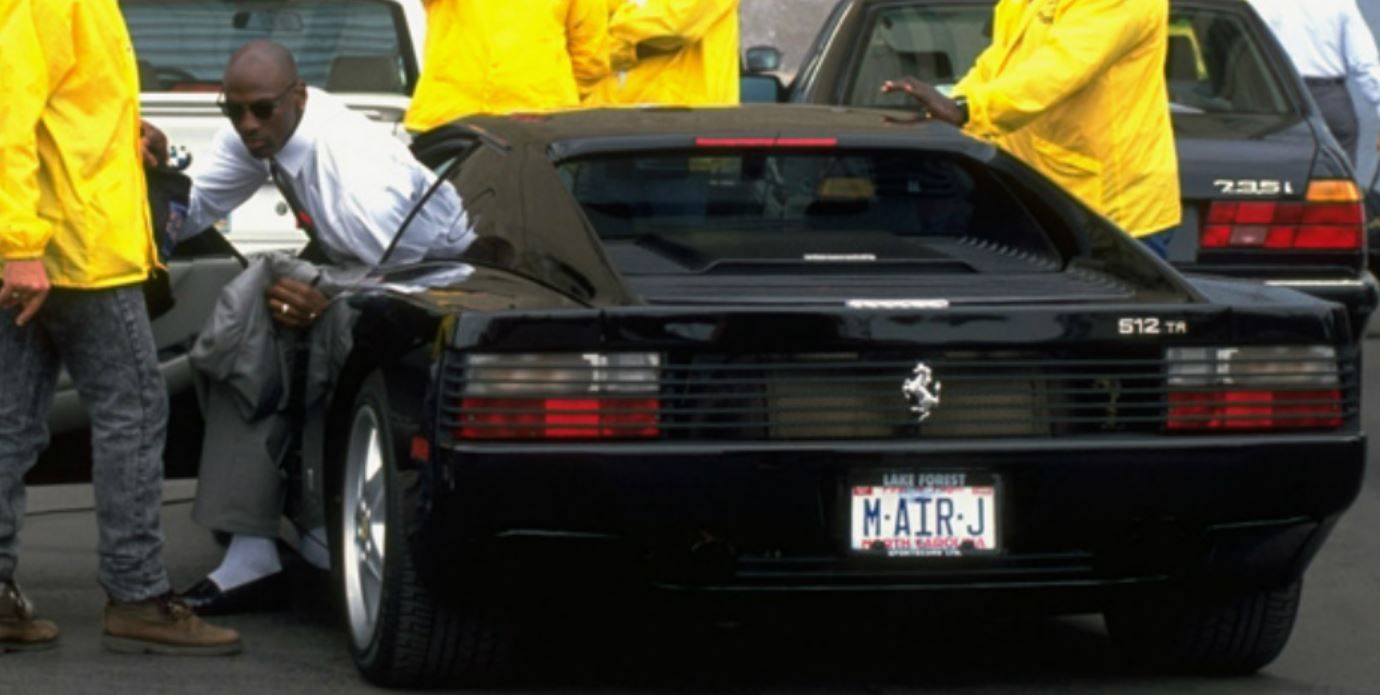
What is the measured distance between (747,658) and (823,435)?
1.14 metres

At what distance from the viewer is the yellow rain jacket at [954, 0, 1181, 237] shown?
9.24 m

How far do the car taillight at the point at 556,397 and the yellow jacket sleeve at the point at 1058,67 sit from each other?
2989 millimetres

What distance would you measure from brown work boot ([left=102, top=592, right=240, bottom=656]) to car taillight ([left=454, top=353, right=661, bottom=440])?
1251 mm

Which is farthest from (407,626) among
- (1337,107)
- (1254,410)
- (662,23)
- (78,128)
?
(1337,107)

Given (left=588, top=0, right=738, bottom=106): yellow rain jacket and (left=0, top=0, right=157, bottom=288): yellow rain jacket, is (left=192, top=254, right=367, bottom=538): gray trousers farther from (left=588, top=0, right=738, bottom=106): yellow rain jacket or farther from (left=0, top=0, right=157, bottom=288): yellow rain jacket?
(left=588, top=0, right=738, bottom=106): yellow rain jacket

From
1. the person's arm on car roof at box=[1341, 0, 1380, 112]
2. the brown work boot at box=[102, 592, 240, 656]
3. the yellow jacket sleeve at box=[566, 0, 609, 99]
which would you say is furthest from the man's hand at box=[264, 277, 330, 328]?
the person's arm on car roof at box=[1341, 0, 1380, 112]

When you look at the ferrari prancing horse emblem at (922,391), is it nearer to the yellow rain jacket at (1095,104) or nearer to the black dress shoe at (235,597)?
the black dress shoe at (235,597)

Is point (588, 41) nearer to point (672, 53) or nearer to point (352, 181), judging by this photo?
point (672, 53)

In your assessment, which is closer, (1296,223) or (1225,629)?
(1225,629)

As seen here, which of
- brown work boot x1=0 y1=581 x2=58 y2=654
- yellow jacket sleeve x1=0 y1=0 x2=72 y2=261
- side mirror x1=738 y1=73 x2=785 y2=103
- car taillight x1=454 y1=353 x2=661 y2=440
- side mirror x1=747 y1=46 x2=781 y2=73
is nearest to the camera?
car taillight x1=454 y1=353 x2=661 y2=440

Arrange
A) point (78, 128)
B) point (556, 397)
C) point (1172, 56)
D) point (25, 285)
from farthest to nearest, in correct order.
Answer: point (1172, 56)
point (78, 128)
point (25, 285)
point (556, 397)

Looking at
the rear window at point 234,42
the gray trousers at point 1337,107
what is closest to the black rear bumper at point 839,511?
the rear window at point 234,42

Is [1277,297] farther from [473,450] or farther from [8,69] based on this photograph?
[8,69]

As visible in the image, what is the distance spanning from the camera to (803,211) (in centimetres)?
734
